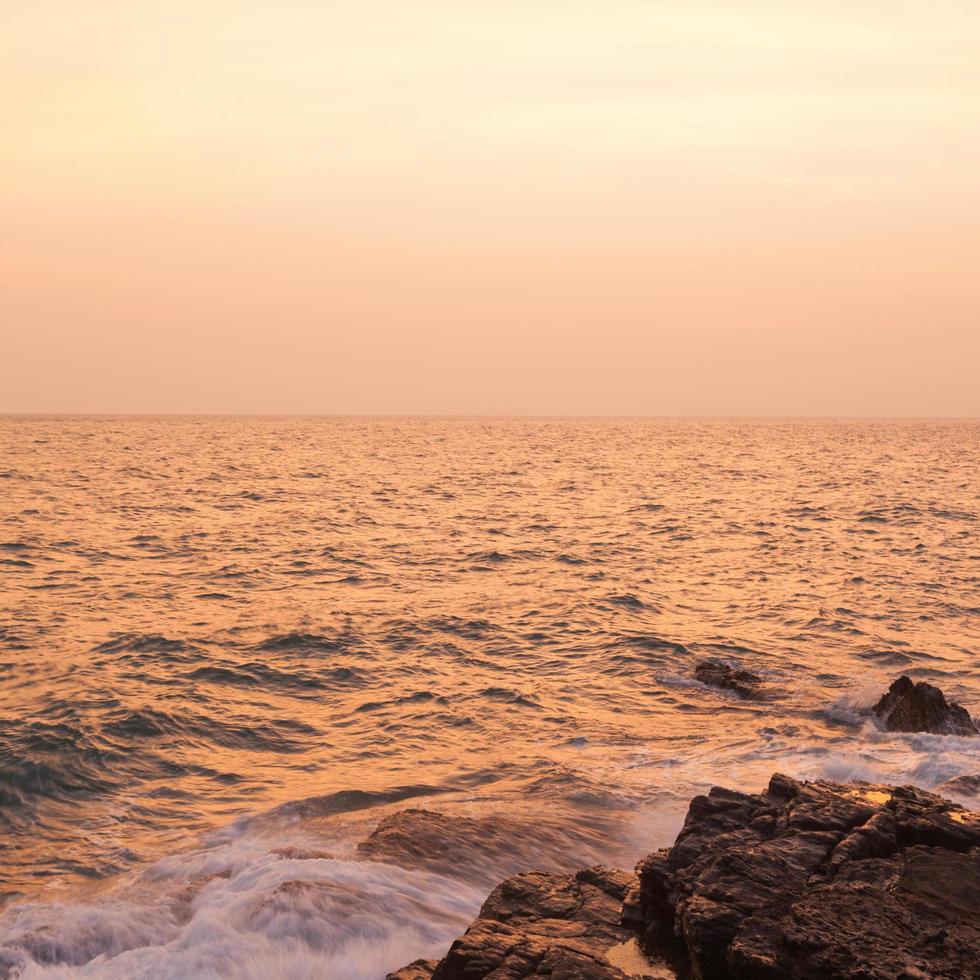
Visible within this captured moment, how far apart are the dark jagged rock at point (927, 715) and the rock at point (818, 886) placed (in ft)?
27.2

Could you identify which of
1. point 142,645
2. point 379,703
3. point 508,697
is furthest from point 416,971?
point 142,645

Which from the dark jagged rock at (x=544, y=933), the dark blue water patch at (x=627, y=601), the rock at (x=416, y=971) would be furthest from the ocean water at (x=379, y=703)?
the dark jagged rock at (x=544, y=933)

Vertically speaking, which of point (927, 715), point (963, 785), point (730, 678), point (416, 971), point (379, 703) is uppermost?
point (416, 971)

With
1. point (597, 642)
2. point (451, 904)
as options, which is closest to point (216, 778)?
point (451, 904)

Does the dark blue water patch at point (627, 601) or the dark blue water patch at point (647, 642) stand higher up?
the dark blue water patch at point (627, 601)

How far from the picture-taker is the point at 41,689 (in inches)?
770

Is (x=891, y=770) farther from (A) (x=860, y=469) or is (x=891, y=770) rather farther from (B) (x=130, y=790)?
(A) (x=860, y=469)

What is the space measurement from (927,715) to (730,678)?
14.6 feet

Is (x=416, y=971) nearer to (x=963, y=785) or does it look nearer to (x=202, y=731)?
(x=963, y=785)

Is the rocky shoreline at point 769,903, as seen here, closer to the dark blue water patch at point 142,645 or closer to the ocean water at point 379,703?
the ocean water at point 379,703

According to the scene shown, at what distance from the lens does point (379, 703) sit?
20.0 meters

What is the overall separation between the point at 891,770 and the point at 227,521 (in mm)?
39084

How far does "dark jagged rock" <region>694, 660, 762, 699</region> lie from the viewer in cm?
2080

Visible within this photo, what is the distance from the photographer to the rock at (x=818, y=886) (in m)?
7.40
